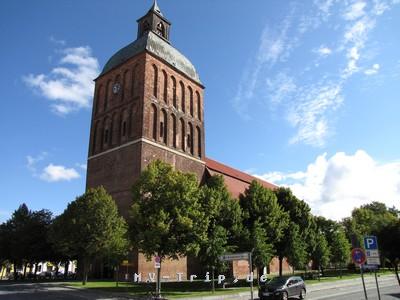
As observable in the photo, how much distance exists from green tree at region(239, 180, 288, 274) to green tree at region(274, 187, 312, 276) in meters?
1.03

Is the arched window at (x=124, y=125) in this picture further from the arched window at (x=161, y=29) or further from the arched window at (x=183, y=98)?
the arched window at (x=161, y=29)

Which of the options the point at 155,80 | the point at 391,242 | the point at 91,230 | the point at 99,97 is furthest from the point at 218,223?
the point at 99,97

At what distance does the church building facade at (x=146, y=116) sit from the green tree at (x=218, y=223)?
888cm

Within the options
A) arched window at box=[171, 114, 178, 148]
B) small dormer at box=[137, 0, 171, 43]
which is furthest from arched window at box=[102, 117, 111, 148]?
small dormer at box=[137, 0, 171, 43]

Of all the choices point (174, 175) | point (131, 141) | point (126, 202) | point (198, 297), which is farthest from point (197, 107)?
point (198, 297)

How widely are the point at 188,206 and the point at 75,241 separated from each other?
12132 millimetres

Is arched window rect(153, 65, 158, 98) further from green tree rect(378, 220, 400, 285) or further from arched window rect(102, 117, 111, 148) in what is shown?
green tree rect(378, 220, 400, 285)

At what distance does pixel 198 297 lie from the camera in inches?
791

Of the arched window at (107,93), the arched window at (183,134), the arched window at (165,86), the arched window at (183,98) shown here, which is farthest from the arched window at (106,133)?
the arched window at (183,98)

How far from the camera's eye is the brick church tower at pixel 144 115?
36.7 metres

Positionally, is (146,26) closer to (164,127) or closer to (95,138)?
(164,127)

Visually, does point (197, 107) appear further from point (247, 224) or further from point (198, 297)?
point (198, 297)

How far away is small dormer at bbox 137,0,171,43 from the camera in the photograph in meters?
46.1

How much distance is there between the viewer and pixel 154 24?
Result: 46.0 meters
